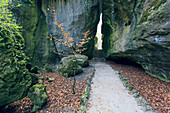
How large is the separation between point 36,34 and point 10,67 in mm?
8326

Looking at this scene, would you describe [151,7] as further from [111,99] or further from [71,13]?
[71,13]

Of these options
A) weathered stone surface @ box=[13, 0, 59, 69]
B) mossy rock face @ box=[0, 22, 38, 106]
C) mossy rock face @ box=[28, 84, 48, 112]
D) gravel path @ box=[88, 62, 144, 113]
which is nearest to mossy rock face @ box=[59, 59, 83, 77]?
gravel path @ box=[88, 62, 144, 113]

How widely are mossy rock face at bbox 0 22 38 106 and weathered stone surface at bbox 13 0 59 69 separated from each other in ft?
23.7

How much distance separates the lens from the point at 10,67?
3.03m

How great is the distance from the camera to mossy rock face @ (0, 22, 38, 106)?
2.88 metres

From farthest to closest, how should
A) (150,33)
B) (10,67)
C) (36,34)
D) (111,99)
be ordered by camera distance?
(36,34) < (150,33) < (111,99) < (10,67)

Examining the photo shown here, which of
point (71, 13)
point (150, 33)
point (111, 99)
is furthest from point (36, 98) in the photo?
point (71, 13)

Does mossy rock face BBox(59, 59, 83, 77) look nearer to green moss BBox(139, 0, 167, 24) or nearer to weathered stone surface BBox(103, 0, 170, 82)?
weathered stone surface BBox(103, 0, 170, 82)

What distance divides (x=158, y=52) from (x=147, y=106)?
2.93 meters

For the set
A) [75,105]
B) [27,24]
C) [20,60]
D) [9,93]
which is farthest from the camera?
[27,24]

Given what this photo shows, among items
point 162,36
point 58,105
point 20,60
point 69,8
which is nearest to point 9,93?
point 20,60

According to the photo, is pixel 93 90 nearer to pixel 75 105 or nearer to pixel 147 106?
pixel 75 105

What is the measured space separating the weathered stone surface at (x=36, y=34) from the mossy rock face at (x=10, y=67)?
7231mm

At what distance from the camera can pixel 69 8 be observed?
1077cm
